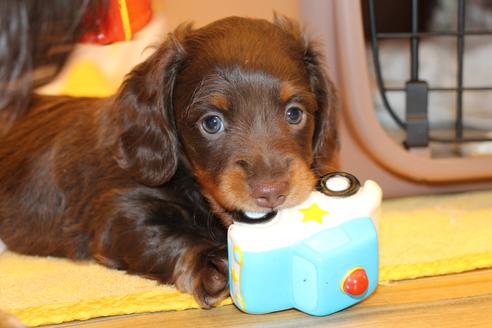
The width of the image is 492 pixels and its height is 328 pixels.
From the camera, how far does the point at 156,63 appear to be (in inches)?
99.1

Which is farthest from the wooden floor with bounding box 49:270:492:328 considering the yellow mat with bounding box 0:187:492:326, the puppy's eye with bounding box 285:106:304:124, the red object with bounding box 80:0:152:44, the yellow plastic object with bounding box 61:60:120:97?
the yellow plastic object with bounding box 61:60:120:97

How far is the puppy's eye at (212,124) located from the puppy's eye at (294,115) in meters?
0.22

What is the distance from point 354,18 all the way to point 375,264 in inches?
44.8

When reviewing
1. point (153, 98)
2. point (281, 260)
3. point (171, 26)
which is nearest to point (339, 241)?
point (281, 260)

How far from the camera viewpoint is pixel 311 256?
203 centimetres

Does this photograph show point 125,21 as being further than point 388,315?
Yes

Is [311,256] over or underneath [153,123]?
underneath

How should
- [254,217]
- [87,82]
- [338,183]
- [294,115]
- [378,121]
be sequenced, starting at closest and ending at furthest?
[254,217], [338,183], [294,115], [378,121], [87,82]

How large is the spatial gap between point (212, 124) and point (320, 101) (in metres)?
0.53

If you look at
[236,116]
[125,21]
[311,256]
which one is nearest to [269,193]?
[311,256]

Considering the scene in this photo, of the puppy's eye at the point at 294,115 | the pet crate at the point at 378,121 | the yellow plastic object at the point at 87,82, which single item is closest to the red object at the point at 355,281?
the puppy's eye at the point at 294,115

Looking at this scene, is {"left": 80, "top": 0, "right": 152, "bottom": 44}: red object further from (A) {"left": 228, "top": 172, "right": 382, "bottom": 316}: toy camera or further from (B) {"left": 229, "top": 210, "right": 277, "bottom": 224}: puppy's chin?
(A) {"left": 228, "top": 172, "right": 382, "bottom": 316}: toy camera

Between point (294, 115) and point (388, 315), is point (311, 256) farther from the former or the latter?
point (294, 115)

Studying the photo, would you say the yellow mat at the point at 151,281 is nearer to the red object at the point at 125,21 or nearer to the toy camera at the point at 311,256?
the toy camera at the point at 311,256
